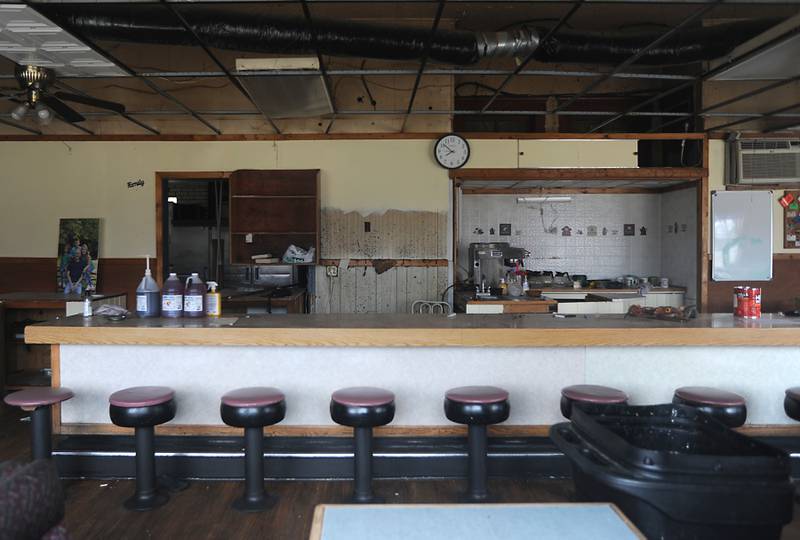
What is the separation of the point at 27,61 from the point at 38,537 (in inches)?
162

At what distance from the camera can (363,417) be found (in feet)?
9.70

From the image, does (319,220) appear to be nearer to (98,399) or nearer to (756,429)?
(98,399)

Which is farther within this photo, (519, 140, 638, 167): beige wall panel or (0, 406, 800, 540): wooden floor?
(519, 140, 638, 167): beige wall panel

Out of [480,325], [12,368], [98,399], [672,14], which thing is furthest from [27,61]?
[672,14]

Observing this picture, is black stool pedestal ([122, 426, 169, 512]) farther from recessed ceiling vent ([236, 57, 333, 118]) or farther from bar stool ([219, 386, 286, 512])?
recessed ceiling vent ([236, 57, 333, 118])

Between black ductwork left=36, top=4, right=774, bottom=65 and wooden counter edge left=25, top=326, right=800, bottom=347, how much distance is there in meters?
2.14

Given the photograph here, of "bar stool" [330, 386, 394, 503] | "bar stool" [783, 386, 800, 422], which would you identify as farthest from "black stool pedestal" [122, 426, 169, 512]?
"bar stool" [783, 386, 800, 422]

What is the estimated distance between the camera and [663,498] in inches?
60.4

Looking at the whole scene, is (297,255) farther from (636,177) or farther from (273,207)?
(636,177)

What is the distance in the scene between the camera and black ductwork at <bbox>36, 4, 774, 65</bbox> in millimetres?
4336

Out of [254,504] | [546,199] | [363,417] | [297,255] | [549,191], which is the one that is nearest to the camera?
[363,417]

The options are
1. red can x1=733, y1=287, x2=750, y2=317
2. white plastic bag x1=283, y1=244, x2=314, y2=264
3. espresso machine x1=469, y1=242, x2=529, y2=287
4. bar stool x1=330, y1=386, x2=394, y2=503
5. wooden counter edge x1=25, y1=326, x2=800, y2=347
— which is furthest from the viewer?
espresso machine x1=469, y1=242, x2=529, y2=287

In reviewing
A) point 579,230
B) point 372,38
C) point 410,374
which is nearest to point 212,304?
point 410,374

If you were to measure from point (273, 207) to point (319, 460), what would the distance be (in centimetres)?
Answer: 392
